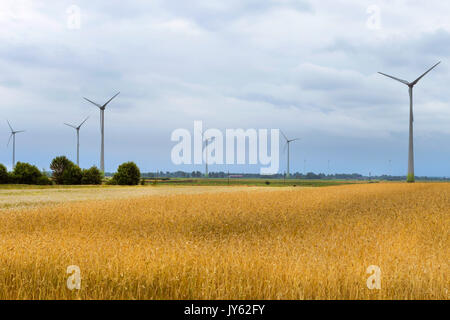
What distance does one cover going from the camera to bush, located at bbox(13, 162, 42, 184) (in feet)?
234

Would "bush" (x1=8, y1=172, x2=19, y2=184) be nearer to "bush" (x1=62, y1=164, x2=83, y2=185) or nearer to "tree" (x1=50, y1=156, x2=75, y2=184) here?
"tree" (x1=50, y1=156, x2=75, y2=184)

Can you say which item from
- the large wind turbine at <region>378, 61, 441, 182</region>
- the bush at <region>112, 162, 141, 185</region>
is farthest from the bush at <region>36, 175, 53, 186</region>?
the large wind turbine at <region>378, 61, 441, 182</region>

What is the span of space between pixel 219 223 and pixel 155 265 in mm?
9193

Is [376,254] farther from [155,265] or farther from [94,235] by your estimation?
[94,235]

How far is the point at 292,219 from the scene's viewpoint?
1848cm

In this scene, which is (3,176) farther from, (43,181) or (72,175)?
(72,175)

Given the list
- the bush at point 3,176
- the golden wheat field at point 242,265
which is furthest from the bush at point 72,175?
the golden wheat field at point 242,265

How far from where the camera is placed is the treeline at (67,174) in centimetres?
7169

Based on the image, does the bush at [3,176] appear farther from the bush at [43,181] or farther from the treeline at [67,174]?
the bush at [43,181]

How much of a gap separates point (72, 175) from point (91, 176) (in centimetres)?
367

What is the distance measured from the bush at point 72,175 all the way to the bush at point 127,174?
23.5 feet

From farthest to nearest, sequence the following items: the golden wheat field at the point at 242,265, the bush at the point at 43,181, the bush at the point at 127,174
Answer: the bush at the point at 127,174
the bush at the point at 43,181
the golden wheat field at the point at 242,265

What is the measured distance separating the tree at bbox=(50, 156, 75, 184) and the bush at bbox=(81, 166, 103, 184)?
369cm
